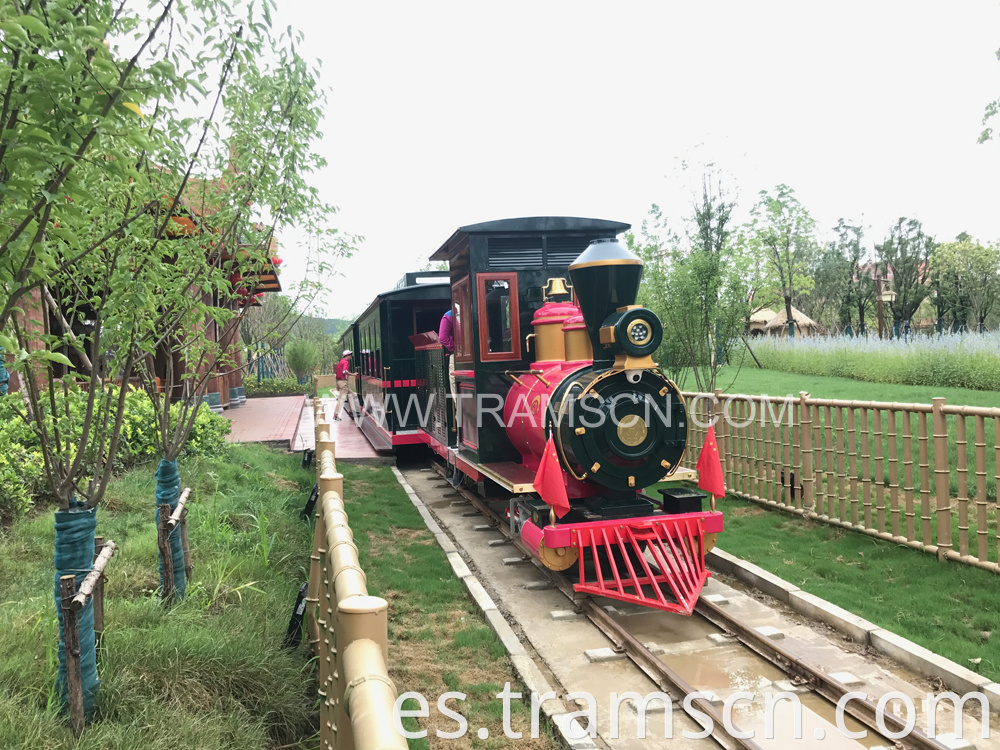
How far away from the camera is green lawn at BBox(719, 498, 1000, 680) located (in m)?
4.23

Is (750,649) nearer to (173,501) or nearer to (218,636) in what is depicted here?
(218,636)

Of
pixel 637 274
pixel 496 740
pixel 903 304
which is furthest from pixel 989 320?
pixel 496 740

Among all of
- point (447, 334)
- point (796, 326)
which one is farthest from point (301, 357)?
point (796, 326)

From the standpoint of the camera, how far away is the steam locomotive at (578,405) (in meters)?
5.20

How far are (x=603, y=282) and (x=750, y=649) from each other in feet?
9.45

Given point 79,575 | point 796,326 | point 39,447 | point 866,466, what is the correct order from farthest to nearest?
point 796,326 < point 39,447 < point 866,466 < point 79,575

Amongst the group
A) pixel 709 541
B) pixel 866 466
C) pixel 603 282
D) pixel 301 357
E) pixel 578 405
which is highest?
pixel 301 357

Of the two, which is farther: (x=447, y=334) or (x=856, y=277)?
(x=856, y=277)

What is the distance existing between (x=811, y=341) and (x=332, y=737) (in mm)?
23521

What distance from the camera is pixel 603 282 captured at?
5.46 m

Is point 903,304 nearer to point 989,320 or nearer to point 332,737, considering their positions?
point 989,320

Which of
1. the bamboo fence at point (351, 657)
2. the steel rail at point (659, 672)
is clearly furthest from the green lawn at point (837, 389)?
the bamboo fence at point (351, 657)

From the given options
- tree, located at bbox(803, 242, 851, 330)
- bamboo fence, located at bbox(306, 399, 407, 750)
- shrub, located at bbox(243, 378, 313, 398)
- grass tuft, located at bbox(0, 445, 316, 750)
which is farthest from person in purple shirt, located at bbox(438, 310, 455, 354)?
tree, located at bbox(803, 242, 851, 330)

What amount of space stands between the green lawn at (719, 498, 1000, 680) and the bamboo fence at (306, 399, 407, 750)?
3647mm
